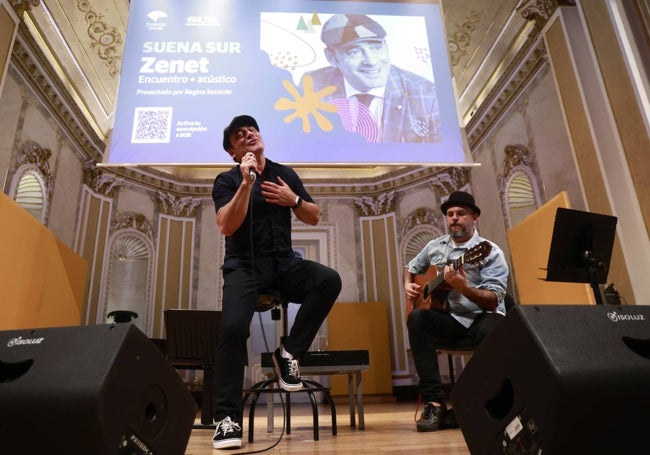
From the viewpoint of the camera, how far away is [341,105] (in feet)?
12.0

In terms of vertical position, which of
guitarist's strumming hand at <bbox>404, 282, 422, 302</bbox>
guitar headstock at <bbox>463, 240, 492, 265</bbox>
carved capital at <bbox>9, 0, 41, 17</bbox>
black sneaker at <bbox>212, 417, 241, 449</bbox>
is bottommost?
black sneaker at <bbox>212, 417, 241, 449</bbox>

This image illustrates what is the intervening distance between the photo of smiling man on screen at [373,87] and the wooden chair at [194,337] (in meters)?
2.03

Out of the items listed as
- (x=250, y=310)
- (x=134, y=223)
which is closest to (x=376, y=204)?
(x=134, y=223)

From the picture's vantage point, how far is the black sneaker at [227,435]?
6.16ft

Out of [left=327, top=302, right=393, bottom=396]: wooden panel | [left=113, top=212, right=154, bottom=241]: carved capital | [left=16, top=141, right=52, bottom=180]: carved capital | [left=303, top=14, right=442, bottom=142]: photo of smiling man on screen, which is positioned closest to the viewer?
[left=303, top=14, right=442, bottom=142]: photo of smiling man on screen

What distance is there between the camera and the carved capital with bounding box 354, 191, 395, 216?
912 cm

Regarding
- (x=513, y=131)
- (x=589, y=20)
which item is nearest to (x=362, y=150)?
(x=589, y=20)

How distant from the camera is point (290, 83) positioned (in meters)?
3.69

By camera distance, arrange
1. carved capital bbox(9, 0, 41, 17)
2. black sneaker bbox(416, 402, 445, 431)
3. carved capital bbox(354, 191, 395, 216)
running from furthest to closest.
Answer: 1. carved capital bbox(354, 191, 395, 216)
2. carved capital bbox(9, 0, 41, 17)
3. black sneaker bbox(416, 402, 445, 431)

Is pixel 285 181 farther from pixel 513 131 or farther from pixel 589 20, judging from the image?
pixel 513 131

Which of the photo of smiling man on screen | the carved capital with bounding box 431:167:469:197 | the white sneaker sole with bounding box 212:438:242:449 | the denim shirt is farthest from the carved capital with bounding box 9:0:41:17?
the carved capital with bounding box 431:167:469:197

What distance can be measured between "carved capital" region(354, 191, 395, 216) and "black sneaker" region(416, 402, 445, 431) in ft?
21.9

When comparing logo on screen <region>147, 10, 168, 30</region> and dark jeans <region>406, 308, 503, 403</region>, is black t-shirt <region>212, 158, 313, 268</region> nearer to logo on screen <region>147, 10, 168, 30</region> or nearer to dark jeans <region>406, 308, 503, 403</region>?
dark jeans <region>406, 308, 503, 403</region>

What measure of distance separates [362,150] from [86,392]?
277 cm
